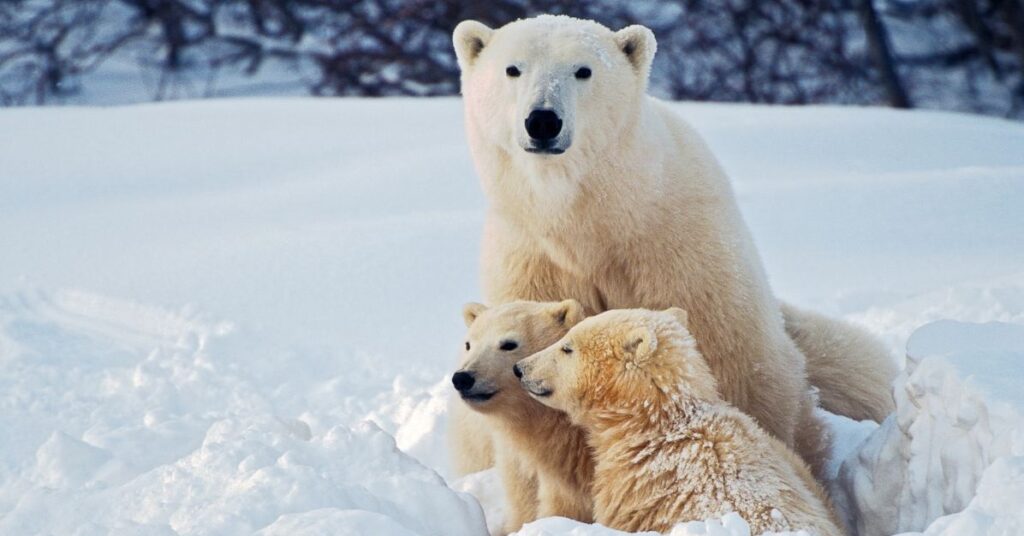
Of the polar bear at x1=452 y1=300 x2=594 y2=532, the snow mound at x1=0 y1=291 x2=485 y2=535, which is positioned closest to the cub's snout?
the polar bear at x1=452 y1=300 x2=594 y2=532

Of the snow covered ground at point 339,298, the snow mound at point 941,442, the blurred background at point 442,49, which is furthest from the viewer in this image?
the blurred background at point 442,49

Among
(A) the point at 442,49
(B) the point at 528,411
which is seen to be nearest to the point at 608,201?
(B) the point at 528,411

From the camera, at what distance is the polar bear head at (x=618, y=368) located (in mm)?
3387

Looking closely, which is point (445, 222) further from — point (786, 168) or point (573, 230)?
point (573, 230)

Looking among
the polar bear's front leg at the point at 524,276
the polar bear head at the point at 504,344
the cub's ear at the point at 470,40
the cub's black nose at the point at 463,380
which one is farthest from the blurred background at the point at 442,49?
the cub's black nose at the point at 463,380

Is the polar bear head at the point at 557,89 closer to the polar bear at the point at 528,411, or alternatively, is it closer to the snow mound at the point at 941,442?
the polar bear at the point at 528,411

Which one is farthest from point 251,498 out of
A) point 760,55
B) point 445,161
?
point 760,55

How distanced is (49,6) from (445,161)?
→ 22.2ft

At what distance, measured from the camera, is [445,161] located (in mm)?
8664

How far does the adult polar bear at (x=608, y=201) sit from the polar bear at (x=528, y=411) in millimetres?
167

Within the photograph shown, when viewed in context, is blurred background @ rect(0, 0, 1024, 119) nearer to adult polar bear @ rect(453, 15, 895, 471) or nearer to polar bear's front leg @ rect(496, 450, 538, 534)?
adult polar bear @ rect(453, 15, 895, 471)

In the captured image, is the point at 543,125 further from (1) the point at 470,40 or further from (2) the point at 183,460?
(2) the point at 183,460

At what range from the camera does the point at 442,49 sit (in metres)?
13.8

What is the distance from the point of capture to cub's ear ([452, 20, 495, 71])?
13.2 ft
